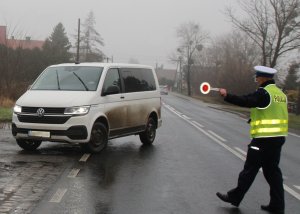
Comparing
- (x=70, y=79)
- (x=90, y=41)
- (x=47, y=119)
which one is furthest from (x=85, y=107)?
(x=90, y=41)

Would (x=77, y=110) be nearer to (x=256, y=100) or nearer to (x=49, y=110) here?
(x=49, y=110)

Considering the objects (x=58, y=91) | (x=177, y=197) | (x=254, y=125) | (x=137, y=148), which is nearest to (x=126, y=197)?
(x=177, y=197)

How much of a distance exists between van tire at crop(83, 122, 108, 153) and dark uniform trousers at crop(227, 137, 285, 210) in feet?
13.8

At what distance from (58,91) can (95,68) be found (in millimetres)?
1074

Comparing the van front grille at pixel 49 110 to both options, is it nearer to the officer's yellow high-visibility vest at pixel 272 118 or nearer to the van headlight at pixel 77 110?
the van headlight at pixel 77 110

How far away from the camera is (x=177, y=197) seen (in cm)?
671

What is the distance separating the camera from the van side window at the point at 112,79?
34.5 feet

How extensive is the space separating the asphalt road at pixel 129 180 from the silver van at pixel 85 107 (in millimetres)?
394

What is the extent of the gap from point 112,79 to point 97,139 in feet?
4.86

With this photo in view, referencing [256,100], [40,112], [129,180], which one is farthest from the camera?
[40,112]

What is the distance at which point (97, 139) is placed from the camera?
10.0 m

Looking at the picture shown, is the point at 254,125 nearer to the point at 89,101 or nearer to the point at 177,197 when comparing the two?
the point at 177,197

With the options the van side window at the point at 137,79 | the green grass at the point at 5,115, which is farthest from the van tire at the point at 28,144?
the green grass at the point at 5,115

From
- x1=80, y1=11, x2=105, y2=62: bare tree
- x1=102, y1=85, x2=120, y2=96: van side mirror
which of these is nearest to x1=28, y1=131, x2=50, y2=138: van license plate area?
x1=102, y1=85, x2=120, y2=96: van side mirror
